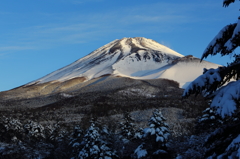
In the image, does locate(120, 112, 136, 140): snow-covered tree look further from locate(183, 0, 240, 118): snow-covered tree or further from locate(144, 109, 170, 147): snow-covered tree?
locate(183, 0, 240, 118): snow-covered tree

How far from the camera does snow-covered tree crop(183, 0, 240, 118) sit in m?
5.95

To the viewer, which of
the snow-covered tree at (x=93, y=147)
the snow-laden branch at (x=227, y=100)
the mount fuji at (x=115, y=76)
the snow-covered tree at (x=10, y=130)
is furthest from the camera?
the mount fuji at (x=115, y=76)

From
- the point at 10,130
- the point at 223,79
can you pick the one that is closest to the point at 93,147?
the point at 223,79

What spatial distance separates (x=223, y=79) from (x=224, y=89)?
68 cm

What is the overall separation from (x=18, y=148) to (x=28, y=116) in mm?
54712

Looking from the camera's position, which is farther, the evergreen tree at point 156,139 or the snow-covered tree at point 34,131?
the snow-covered tree at point 34,131

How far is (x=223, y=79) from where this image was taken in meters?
6.95

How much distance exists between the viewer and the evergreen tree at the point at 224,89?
594 centimetres

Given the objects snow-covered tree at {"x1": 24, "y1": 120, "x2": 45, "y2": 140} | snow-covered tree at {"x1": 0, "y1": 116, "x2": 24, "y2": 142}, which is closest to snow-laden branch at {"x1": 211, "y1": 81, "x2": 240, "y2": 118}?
snow-covered tree at {"x1": 24, "y1": 120, "x2": 45, "y2": 140}

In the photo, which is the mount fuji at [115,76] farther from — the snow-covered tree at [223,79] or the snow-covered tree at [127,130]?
the snow-covered tree at [223,79]

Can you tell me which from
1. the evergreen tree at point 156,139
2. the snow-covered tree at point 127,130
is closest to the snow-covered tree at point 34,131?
the snow-covered tree at point 127,130

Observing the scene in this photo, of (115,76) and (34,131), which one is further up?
(115,76)

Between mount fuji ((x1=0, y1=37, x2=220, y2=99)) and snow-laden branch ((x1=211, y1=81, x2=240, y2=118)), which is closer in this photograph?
snow-laden branch ((x1=211, y1=81, x2=240, y2=118))

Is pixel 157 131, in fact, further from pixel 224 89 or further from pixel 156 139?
pixel 224 89
